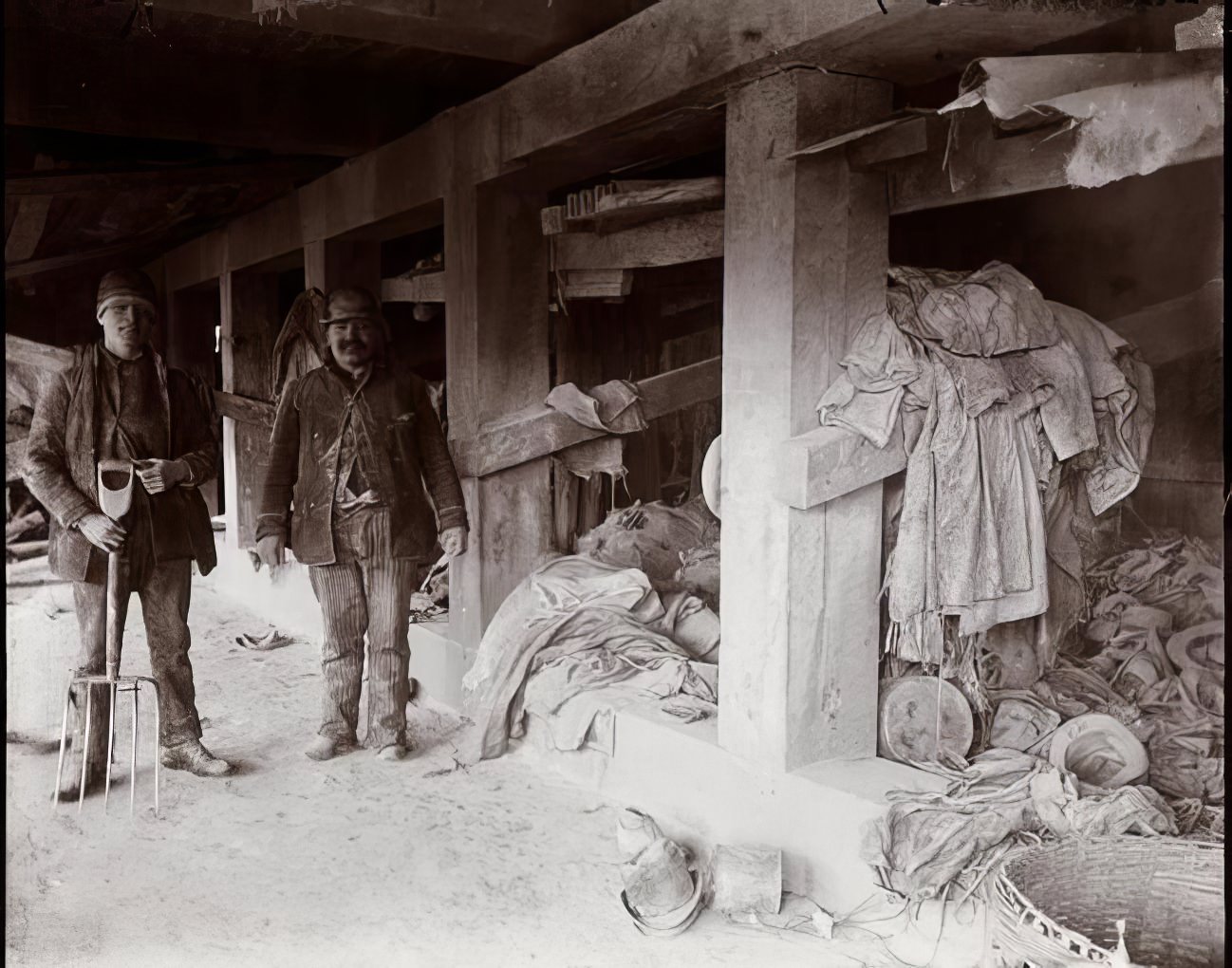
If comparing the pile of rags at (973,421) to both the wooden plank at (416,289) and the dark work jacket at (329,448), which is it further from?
the wooden plank at (416,289)

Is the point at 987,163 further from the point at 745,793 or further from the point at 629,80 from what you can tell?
the point at 745,793

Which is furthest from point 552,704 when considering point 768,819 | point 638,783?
point 768,819

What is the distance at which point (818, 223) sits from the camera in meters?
4.23

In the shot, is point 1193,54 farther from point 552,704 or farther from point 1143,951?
point 552,704

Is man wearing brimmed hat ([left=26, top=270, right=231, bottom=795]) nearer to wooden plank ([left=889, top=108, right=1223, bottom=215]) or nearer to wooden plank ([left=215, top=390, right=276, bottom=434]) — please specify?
wooden plank ([left=215, top=390, right=276, bottom=434])

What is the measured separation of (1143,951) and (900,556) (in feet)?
4.83

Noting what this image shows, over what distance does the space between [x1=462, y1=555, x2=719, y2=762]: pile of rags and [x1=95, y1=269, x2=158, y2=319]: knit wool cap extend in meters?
2.28

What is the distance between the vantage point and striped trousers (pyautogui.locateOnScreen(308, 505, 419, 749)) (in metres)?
4.87

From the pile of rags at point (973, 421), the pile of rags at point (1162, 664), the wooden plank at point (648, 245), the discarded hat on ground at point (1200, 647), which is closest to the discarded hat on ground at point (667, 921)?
the pile of rags at point (973, 421)

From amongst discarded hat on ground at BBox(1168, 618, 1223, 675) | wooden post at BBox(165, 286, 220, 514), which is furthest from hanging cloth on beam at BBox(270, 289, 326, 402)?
discarded hat on ground at BBox(1168, 618, 1223, 675)

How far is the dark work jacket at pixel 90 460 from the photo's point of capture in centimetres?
416

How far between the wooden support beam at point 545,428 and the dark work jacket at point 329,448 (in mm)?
752

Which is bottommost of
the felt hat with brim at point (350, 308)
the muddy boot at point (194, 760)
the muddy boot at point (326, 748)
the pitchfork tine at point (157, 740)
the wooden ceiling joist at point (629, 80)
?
the muddy boot at point (326, 748)

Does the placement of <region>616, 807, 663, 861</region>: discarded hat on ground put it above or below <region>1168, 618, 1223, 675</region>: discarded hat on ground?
below
